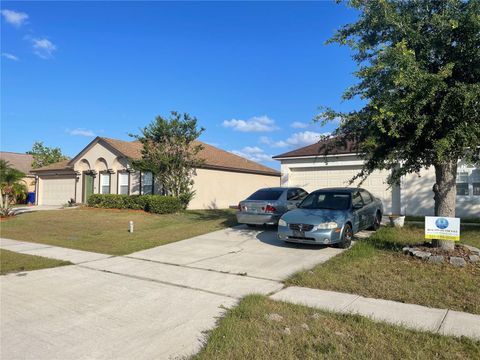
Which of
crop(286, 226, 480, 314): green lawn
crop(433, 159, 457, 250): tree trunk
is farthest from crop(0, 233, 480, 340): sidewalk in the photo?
crop(433, 159, 457, 250): tree trunk

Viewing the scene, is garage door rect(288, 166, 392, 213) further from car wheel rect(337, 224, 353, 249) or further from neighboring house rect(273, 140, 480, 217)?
car wheel rect(337, 224, 353, 249)

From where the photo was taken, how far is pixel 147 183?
75.5ft

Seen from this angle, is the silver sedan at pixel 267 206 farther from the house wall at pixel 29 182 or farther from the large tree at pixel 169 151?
the house wall at pixel 29 182

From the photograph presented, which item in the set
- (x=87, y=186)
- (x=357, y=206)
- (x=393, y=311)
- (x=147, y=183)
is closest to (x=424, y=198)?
(x=357, y=206)

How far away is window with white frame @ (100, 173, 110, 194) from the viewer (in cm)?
2486

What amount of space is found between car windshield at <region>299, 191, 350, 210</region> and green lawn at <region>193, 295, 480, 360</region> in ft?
18.6

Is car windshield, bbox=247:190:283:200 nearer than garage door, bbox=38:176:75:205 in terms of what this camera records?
Yes

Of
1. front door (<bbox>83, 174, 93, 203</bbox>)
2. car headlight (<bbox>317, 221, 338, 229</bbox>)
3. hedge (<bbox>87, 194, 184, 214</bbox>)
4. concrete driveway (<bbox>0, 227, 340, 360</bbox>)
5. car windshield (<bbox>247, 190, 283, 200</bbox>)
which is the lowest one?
concrete driveway (<bbox>0, 227, 340, 360</bbox>)

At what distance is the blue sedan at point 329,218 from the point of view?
9328 mm

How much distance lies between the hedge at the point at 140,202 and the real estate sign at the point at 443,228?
45.2 ft

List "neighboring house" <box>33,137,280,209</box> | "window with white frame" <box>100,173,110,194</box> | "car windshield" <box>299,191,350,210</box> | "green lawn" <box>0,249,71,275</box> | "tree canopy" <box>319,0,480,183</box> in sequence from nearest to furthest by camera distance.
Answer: "tree canopy" <box>319,0,480,183</box> < "green lawn" <box>0,249,71,275</box> < "car windshield" <box>299,191,350,210</box> < "neighboring house" <box>33,137,280,209</box> < "window with white frame" <box>100,173,110,194</box>

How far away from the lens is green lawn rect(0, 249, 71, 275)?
8.21 m

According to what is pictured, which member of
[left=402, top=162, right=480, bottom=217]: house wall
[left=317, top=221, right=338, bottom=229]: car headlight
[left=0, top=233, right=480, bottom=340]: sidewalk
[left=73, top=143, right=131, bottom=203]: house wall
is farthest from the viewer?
[left=73, top=143, right=131, bottom=203]: house wall

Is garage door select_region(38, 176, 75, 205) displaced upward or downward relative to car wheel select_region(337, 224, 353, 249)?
upward
